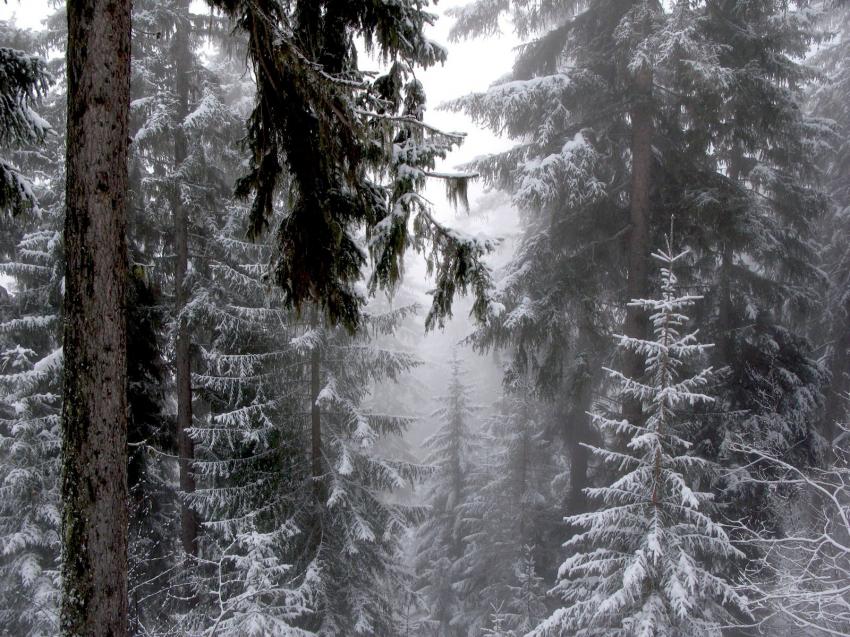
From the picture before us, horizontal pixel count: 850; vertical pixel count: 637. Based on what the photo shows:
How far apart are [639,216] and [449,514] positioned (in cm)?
1372

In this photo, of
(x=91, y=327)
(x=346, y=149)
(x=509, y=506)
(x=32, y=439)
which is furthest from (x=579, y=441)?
(x=32, y=439)

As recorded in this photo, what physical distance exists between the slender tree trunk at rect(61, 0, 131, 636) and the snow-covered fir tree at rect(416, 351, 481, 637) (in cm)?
1553

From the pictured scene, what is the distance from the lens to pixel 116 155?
3260 mm

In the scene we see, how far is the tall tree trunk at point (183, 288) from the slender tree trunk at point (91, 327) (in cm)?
631

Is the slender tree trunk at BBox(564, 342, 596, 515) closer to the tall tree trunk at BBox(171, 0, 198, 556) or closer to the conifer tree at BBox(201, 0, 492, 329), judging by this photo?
the tall tree trunk at BBox(171, 0, 198, 556)

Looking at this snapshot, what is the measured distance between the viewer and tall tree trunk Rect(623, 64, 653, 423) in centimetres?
955

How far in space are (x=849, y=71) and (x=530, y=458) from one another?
15820 mm

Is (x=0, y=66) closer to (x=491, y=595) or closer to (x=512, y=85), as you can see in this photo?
(x=512, y=85)

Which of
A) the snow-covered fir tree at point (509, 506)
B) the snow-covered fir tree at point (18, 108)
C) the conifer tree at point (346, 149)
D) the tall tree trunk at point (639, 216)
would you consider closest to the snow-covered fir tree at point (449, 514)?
the snow-covered fir tree at point (509, 506)

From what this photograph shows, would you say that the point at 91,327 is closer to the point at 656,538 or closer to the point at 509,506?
the point at 656,538

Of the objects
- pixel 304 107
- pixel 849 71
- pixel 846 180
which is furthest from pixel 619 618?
pixel 849 71

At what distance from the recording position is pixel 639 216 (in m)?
9.73

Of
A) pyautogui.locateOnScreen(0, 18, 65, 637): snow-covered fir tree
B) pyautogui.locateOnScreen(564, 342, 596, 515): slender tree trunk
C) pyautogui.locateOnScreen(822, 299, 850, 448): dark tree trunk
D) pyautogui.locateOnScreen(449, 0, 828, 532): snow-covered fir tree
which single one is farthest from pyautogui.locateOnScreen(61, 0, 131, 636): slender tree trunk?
pyautogui.locateOnScreen(822, 299, 850, 448): dark tree trunk

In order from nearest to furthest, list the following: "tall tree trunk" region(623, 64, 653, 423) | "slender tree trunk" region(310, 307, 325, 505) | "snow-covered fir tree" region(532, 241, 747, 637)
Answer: "snow-covered fir tree" region(532, 241, 747, 637)
"tall tree trunk" region(623, 64, 653, 423)
"slender tree trunk" region(310, 307, 325, 505)
